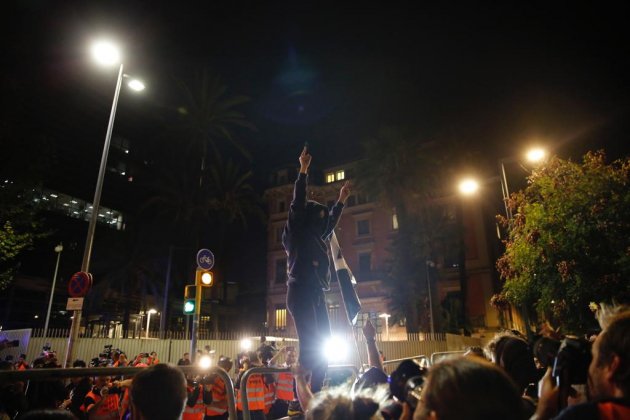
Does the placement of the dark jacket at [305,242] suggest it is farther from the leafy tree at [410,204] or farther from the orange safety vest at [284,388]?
the leafy tree at [410,204]

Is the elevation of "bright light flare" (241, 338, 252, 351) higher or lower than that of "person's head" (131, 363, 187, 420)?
higher

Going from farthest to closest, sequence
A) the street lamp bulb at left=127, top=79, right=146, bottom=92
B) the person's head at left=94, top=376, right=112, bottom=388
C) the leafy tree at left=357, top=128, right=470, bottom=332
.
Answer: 1. the leafy tree at left=357, top=128, right=470, bottom=332
2. the street lamp bulb at left=127, top=79, right=146, bottom=92
3. the person's head at left=94, top=376, right=112, bottom=388

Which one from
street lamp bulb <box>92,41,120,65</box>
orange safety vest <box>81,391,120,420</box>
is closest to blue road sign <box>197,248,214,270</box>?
orange safety vest <box>81,391,120,420</box>

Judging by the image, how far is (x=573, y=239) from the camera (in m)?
14.8

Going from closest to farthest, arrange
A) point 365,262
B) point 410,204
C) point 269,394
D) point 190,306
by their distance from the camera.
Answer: point 269,394 < point 190,306 < point 410,204 < point 365,262

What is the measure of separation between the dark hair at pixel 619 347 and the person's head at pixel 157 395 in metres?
2.39

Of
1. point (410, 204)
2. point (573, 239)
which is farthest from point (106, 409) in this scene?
point (410, 204)

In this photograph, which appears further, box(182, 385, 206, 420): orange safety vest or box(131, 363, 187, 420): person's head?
box(182, 385, 206, 420): orange safety vest

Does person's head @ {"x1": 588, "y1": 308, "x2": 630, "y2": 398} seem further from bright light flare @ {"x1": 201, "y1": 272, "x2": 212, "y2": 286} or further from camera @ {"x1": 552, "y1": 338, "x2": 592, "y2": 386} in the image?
bright light flare @ {"x1": 201, "y1": 272, "x2": 212, "y2": 286}

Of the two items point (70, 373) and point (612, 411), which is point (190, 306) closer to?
point (70, 373)

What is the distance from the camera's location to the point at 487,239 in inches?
1602

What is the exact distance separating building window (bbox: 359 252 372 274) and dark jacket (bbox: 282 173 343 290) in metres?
42.1

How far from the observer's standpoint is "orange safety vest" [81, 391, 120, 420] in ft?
20.3

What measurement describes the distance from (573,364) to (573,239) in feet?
48.3
